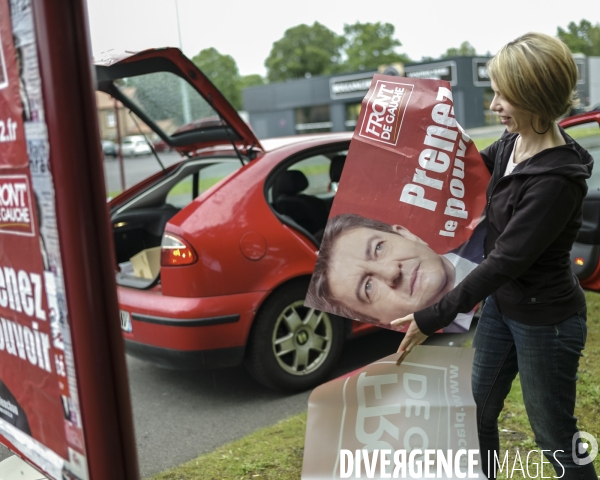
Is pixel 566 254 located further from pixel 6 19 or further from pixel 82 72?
pixel 6 19

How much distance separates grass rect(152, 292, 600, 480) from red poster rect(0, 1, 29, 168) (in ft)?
5.79

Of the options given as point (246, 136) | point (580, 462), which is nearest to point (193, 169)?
point (246, 136)

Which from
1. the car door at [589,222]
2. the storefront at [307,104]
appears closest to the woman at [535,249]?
the car door at [589,222]

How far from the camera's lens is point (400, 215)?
1849mm

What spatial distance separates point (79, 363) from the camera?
128 centimetres

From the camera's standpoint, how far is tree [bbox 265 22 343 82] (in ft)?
228

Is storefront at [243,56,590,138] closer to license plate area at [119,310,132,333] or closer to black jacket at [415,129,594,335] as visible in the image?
license plate area at [119,310,132,333]

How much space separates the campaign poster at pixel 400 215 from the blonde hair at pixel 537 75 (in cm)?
19

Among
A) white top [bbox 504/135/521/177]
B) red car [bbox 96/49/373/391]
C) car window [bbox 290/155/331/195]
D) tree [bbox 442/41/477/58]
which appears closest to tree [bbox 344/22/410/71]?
tree [bbox 442/41/477/58]

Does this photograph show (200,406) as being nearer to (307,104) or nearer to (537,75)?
(537,75)

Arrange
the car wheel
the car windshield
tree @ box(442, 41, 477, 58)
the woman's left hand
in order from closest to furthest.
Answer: the woman's left hand, the car wheel, the car windshield, tree @ box(442, 41, 477, 58)

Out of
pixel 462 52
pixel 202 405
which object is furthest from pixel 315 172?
Answer: pixel 462 52

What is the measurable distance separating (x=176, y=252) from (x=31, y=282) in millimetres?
2101

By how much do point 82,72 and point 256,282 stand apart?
2483mm
